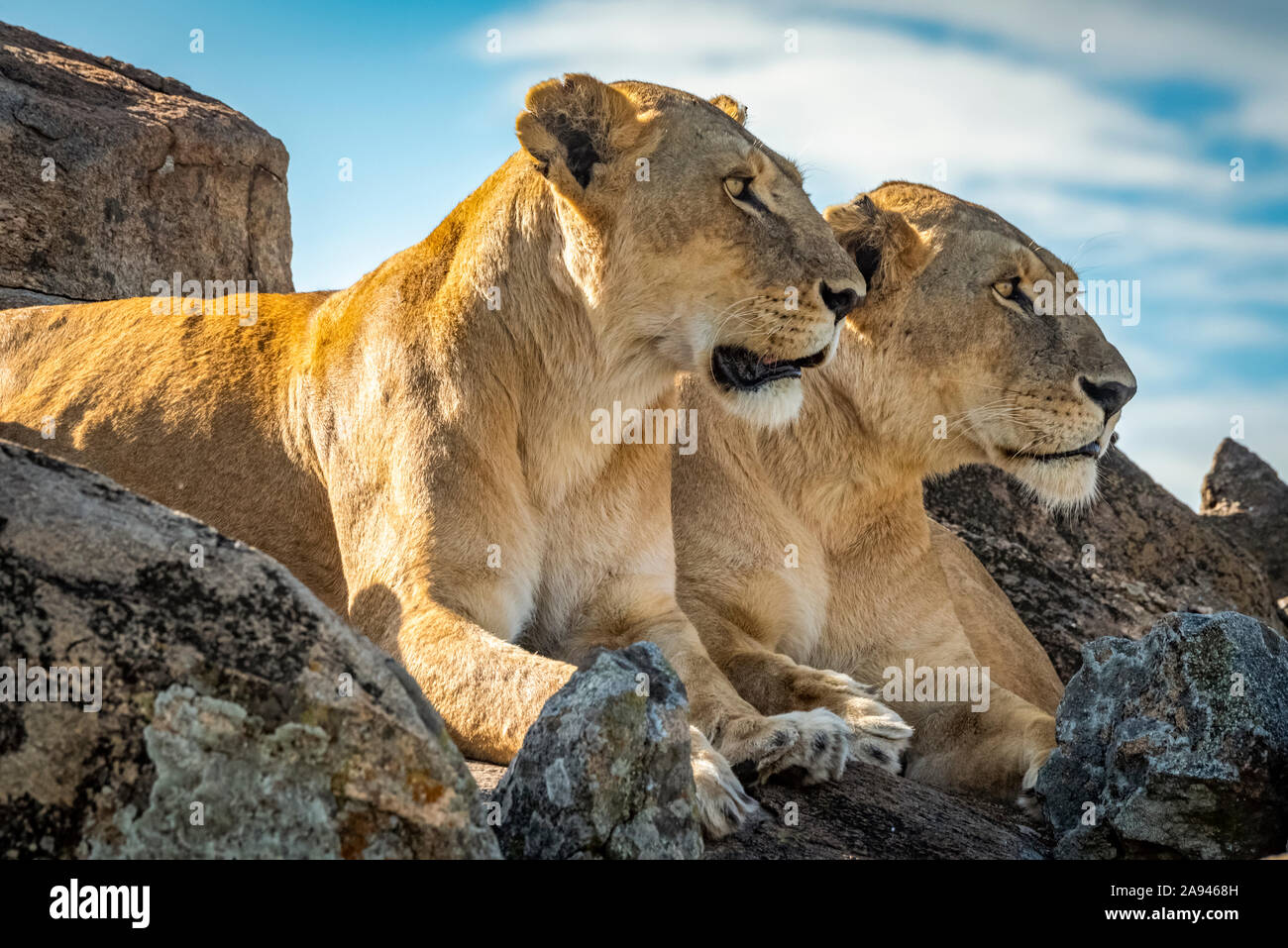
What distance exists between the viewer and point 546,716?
337cm

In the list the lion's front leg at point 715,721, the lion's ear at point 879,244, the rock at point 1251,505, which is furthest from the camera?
the rock at point 1251,505

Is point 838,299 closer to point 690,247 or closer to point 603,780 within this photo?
point 690,247

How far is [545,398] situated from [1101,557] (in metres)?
5.02

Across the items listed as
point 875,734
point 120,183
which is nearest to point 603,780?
point 875,734

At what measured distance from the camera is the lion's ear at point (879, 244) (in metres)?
5.94

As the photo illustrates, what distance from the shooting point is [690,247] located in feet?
15.8

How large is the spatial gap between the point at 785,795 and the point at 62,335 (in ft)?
13.5

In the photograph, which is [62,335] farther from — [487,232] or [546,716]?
[546,716]

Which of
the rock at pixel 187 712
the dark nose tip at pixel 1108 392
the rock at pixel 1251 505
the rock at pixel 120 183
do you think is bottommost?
the rock at pixel 187 712

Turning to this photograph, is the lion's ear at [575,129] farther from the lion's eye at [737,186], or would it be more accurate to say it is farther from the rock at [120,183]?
the rock at [120,183]

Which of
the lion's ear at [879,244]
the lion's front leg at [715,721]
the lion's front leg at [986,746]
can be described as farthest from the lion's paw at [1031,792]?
the lion's ear at [879,244]

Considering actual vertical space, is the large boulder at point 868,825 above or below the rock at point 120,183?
below

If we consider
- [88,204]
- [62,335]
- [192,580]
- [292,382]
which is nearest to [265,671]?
[192,580]

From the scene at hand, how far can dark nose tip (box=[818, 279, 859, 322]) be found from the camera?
486 cm
